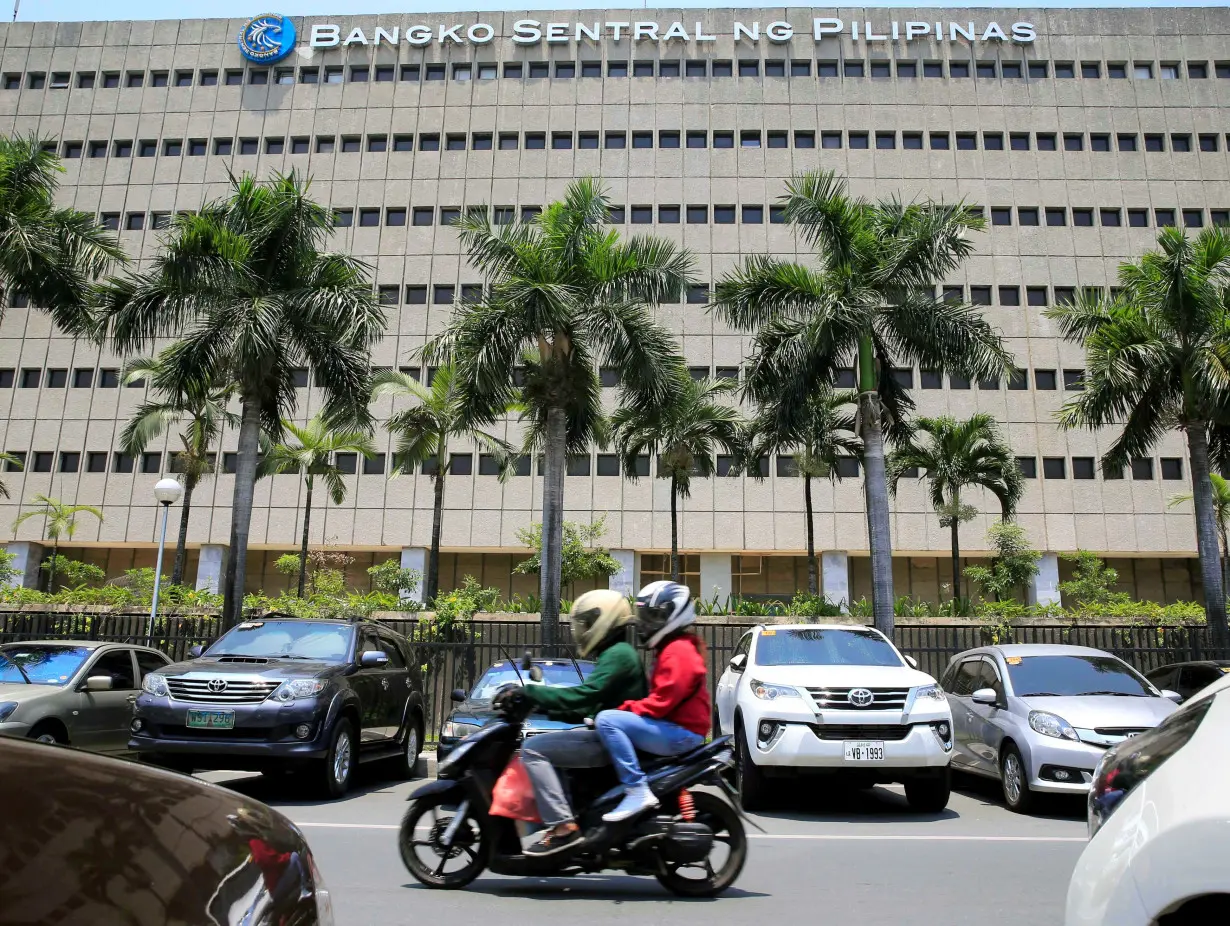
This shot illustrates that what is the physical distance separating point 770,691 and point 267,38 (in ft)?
154

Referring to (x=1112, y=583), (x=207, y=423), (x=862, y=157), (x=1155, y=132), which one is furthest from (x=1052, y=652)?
(x=1155, y=132)

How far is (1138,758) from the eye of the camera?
3039mm

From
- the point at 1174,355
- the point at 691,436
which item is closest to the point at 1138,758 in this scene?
the point at 1174,355

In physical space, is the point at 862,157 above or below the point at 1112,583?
above

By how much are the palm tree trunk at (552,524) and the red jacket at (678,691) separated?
12.4 meters

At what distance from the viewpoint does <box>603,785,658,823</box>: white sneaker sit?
531 cm

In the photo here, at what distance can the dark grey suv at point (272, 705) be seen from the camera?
351 inches

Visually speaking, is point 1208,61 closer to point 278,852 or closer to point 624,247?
point 624,247

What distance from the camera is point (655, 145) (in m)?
43.5

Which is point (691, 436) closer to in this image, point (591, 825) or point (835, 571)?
point (835, 571)

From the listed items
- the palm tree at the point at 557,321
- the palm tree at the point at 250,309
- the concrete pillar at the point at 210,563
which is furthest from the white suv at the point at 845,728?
the concrete pillar at the point at 210,563

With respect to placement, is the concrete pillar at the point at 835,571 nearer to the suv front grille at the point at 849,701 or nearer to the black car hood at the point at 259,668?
the suv front grille at the point at 849,701

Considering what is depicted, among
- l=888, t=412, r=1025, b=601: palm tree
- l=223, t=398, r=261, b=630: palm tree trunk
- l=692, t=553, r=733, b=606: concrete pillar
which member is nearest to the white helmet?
l=223, t=398, r=261, b=630: palm tree trunk

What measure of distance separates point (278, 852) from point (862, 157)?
45.3m
